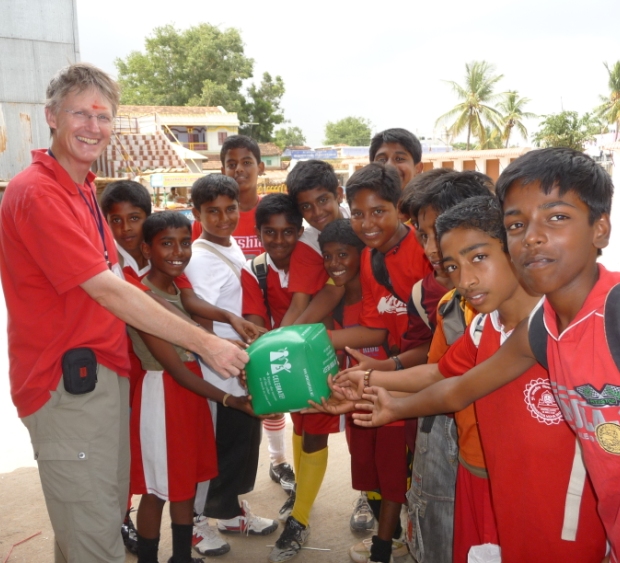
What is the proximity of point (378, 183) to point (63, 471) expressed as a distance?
2.00 meters

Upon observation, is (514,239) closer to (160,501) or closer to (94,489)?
(94,489)

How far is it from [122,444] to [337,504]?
5.68 ft

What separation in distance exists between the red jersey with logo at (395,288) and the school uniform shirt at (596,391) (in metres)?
1.29

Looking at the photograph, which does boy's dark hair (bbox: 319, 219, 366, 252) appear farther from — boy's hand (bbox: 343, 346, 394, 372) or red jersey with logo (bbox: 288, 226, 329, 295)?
boy's hand (bbox: 343, 346, 394, 372)

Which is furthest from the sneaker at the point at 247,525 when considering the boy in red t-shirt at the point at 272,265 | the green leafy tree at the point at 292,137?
the green leafy tree at the point at 292,137

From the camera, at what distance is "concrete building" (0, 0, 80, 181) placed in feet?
27.0

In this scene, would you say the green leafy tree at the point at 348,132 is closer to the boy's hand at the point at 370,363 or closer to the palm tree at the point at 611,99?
the palm tree at the point at 611,99

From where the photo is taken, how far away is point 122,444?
106 inches

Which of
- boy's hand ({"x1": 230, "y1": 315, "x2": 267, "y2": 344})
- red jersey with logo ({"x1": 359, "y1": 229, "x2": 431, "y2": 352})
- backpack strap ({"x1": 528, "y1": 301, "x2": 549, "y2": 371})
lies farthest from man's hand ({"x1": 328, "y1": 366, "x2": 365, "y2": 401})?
backpack strap ({"x1": 528, "y1": 301, "x2": 549, "y2": 371})

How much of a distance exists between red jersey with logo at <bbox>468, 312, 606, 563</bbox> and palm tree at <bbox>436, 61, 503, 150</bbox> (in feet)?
134

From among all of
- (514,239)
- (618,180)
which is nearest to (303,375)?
(514,239)

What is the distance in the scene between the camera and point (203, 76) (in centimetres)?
3981

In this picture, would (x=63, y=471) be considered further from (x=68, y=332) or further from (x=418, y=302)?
(x=418, y=302)

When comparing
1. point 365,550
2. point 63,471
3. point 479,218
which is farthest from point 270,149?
point 479,218
